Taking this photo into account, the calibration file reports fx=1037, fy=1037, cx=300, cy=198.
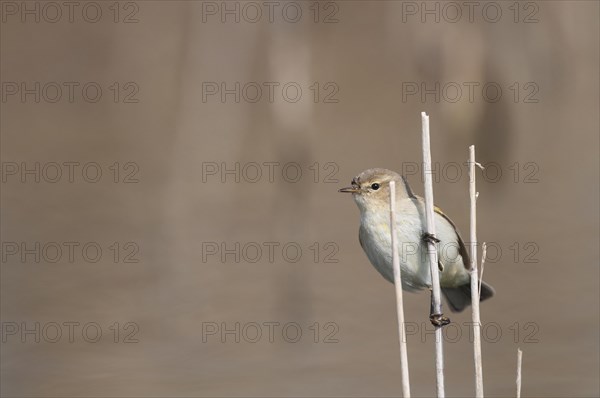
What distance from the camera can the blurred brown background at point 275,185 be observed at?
201 inches

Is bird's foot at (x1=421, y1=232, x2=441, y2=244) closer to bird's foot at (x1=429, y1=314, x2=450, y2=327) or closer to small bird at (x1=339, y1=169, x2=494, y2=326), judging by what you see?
small bird at (x1=339, y1=169, x2=494, y2=326)

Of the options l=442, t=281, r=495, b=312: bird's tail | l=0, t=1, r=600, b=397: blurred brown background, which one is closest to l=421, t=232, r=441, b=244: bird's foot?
l=442, t=281, r=495, b=312: bird's tail

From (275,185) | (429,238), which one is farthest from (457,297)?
(275,185)

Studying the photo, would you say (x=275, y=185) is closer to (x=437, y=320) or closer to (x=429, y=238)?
(x=429, y=238)

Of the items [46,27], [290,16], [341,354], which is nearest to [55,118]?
[46,27]

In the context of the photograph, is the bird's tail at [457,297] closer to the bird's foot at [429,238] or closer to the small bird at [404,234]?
the small bird at [404,234]

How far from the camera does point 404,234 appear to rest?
3.32m

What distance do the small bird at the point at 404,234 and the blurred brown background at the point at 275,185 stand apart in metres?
1.21

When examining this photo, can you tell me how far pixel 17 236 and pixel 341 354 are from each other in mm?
2240

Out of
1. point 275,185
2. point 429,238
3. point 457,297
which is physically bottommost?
point 457,297

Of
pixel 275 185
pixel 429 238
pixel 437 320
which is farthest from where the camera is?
pixel 275 185

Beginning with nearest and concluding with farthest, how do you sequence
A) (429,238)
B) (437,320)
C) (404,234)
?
(437,320) → (429,238) → (404,234)

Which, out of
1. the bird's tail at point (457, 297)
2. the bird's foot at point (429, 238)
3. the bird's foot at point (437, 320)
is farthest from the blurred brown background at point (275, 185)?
the bird's foot at point (437, 320)

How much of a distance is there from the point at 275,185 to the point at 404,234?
9.90ft
